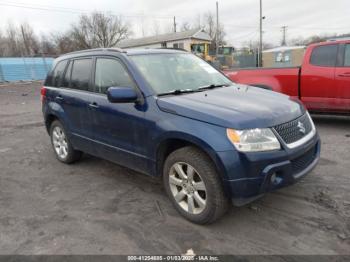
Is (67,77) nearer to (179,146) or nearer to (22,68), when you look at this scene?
(179,146)

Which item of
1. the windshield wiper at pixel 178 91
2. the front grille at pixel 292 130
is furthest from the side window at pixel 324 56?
the windshield wiper at pixel 178 91

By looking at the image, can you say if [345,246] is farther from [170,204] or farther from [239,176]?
[170,204]

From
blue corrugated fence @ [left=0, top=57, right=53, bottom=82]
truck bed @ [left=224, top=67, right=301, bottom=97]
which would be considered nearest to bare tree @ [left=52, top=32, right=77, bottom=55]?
blue corrugated fence @ [left=0, top=57, right=53, bottom=82]

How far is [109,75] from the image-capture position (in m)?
4.23

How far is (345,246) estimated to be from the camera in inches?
113

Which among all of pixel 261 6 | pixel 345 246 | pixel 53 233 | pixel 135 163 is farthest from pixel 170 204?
pixel 261 6

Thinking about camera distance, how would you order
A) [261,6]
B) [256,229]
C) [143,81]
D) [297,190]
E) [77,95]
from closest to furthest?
[256,229] → [143,81] → [297,190] → [77,95] → [261,6]

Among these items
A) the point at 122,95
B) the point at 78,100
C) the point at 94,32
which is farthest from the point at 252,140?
the point at 94,32

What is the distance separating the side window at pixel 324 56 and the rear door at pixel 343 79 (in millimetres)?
130

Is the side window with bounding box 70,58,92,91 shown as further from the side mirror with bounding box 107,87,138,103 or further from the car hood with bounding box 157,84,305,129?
the car hood with bounding box 157,84,305,129

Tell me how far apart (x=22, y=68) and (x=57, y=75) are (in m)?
29.8

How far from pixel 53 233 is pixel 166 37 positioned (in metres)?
45.4

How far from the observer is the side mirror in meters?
3.54

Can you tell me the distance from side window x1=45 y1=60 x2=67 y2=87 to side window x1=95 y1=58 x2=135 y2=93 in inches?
45.1
